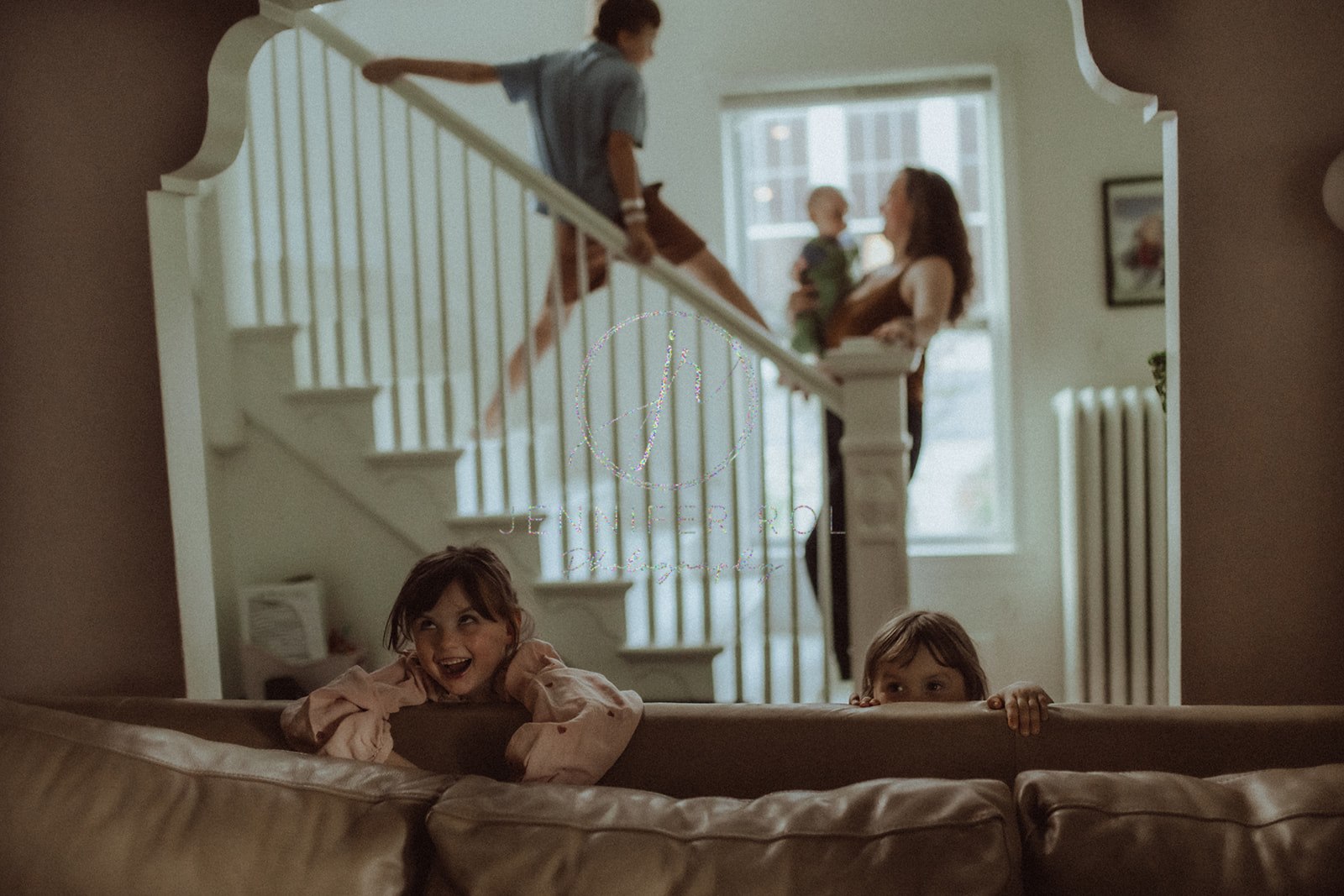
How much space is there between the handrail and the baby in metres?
1.08

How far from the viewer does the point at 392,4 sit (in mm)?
3926

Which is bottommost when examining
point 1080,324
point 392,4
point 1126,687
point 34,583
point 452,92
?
point 1126,687

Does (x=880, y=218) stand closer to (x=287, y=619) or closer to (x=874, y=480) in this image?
(x=874, y=480)

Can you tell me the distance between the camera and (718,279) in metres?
3.45

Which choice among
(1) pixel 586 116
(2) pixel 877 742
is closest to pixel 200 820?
(2) pixel 877 742

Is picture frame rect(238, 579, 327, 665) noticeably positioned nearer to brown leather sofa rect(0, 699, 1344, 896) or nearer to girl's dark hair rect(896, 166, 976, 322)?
brown leather sofa rect(0, 699, 1344, 896)

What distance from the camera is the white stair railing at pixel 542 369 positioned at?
256 cm

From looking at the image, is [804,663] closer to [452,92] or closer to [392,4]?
[452,92]

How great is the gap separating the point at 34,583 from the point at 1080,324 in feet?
10.1

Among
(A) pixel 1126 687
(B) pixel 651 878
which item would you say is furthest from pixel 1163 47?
(A) pixel 1126 687

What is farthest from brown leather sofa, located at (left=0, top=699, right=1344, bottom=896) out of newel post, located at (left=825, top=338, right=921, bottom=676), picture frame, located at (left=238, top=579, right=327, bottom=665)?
picture frame, located at (left=238, top=579, right=327, bottom=665)

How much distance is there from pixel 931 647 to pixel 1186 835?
1.84ft

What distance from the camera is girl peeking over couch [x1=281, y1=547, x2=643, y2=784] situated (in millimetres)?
1474

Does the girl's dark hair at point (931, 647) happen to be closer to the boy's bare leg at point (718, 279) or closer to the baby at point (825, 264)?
the boy's bare leg at point (718, 279)
